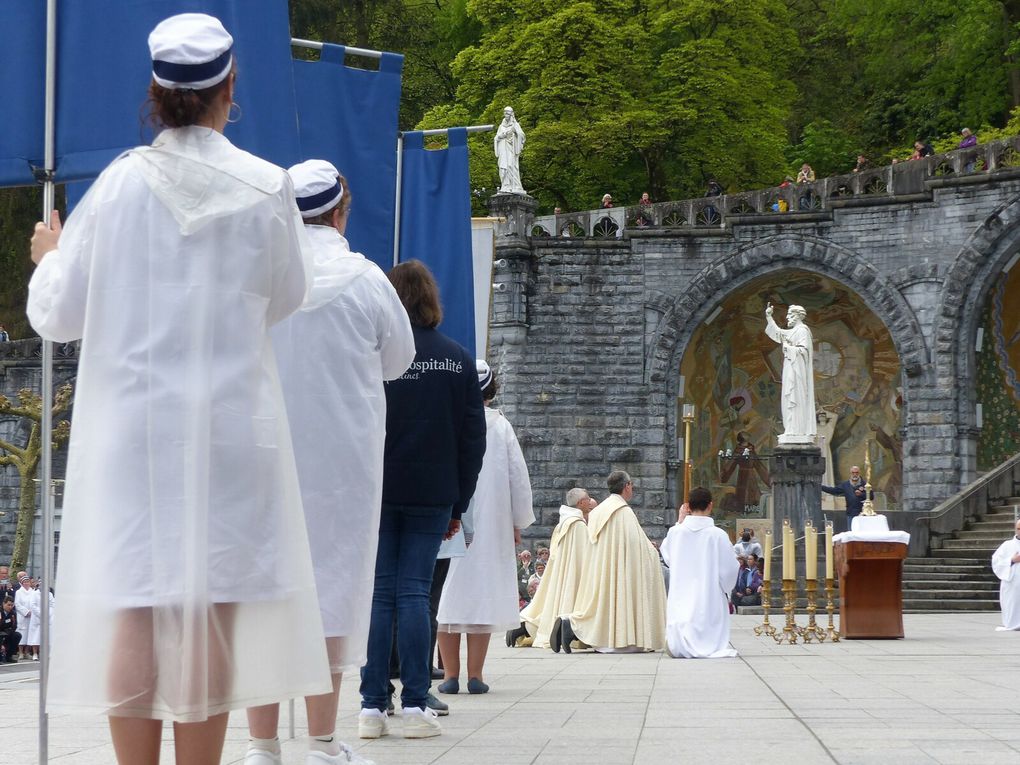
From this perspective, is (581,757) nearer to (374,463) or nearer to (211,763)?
(374,463)

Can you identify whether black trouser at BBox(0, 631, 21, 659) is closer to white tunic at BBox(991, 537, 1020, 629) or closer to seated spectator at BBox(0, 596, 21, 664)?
seated spectator at BBox(0, 596, 21, 664)

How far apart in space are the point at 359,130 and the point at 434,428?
332 centimetres

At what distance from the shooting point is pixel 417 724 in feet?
21.0

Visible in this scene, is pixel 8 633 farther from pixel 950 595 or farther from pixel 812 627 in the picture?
pixel 950 595

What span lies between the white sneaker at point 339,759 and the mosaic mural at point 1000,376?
2386 cm

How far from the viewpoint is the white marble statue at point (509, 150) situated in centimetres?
2934

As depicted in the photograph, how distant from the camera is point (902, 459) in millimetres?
27859

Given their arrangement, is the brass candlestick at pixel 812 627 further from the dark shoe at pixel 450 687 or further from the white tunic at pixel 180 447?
the white tunic at pixel 180 447

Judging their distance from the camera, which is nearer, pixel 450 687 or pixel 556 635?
pixel 450 687

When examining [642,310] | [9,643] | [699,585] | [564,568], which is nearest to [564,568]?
[564,568]

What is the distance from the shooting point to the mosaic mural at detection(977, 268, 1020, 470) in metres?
27.5

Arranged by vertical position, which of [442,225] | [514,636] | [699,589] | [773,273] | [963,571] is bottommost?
[514,636]

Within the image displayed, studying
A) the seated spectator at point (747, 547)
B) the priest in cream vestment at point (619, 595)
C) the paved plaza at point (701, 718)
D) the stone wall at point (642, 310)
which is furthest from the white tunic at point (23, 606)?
the paved plaza at point (701, 718)

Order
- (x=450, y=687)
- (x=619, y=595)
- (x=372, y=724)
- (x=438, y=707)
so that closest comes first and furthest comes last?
1. (x=372, y=724)
2. (x=438, y=707)
3. (x=450, y=687)
4. (x=619, y=595)
